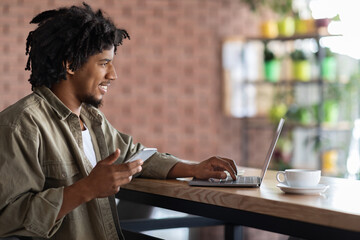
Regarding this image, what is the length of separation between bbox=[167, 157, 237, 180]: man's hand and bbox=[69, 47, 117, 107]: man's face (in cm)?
39

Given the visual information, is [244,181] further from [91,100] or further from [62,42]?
[62,42]

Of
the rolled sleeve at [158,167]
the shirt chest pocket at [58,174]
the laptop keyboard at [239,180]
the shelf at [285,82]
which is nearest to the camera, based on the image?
the shirt chest pocket at [58,174]

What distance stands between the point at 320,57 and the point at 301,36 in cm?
35

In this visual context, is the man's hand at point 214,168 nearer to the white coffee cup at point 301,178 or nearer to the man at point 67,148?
the man at point 67,148

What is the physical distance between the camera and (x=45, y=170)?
70.1 inches

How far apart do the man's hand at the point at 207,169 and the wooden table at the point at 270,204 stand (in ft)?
0.23

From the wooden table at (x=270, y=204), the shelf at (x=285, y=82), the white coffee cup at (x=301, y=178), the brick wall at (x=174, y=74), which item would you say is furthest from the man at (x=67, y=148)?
the shelf at (x=285, y=82)

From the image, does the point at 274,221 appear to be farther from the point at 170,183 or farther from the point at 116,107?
the point at 116,107

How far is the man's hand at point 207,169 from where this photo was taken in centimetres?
201

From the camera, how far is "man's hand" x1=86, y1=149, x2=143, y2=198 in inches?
65.4

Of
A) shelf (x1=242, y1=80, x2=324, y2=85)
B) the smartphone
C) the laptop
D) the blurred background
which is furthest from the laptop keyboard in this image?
shelf (x1=242, y1=80, x2=324, y2=85)

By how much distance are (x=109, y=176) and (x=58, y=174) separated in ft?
0.75

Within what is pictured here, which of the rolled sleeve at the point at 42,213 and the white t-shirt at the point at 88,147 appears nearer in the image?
the rolled sleeve at the point at 42,213

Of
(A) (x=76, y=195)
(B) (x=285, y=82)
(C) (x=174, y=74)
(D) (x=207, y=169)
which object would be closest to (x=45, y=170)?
(A) (x=76, y=195)
